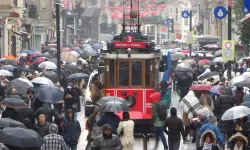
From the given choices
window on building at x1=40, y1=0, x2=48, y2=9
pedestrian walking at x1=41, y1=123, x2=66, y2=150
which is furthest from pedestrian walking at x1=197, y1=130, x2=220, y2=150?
window on building at x1=40, y1=0, x2=48, y2=9

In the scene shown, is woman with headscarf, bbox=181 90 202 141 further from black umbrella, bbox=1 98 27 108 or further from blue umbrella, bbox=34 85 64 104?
black umbrella, bbox=1 98 27 108

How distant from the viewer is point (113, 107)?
77.3ft

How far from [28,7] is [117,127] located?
50.0 meters

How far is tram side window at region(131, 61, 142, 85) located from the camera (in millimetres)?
29656

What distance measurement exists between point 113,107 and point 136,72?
6.17 meters

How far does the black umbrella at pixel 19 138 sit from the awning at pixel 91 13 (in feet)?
377

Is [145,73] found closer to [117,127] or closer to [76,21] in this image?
[117,127]

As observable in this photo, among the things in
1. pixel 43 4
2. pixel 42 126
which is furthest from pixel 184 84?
pixel 43 4

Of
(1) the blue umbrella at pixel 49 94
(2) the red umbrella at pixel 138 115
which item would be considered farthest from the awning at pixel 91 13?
(1) the blue umbrella at pixel 49 94

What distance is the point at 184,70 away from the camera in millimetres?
42781

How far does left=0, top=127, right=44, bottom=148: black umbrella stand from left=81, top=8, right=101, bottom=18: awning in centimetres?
11506

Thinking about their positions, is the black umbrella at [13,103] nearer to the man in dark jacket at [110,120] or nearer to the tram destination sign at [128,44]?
the man in dark jacket at [110,120]

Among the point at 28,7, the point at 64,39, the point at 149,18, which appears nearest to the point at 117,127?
the point at 28,7

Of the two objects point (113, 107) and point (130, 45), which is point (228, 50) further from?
point (113, 107)
